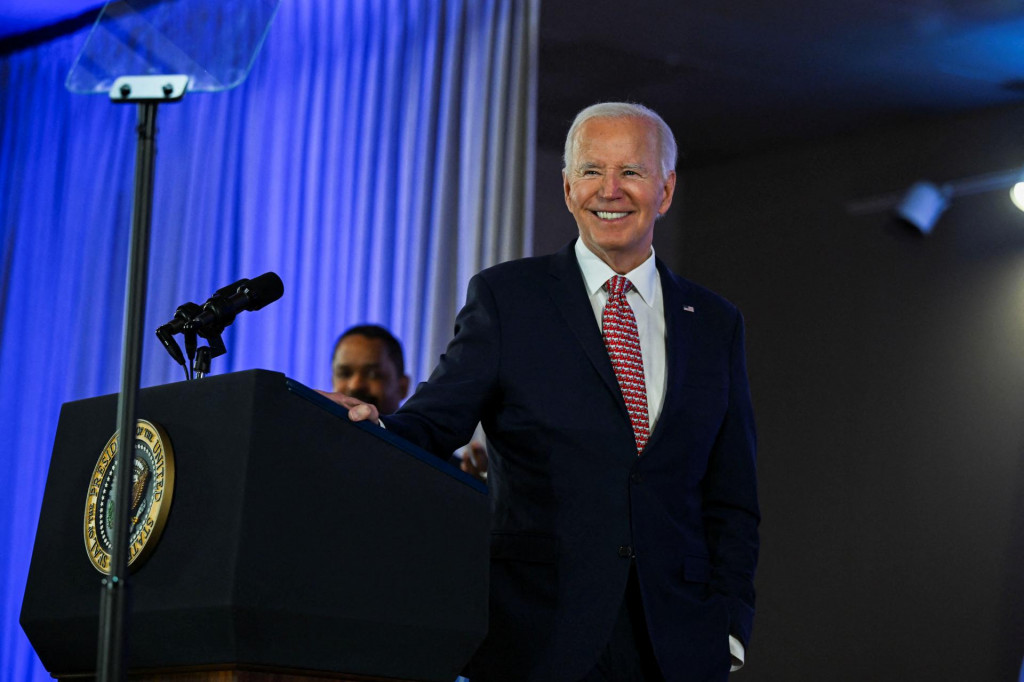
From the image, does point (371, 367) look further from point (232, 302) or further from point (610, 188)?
point (232, 302)

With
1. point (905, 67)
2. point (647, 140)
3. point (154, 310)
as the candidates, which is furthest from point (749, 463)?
point (905, 67)

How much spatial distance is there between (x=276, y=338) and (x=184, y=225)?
71 centimetres

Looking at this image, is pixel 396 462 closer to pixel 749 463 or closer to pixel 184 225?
pixel 749 463

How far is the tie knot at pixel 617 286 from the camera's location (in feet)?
6.70

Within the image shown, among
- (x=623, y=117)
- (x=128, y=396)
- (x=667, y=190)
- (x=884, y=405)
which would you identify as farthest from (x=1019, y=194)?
(x=128, y=396)

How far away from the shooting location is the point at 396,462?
4.87 feet

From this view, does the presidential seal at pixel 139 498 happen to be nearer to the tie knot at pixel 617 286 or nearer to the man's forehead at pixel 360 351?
the tie knot at pixel 617 286

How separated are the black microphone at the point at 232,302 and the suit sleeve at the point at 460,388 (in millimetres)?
241

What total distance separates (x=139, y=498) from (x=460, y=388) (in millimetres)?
570

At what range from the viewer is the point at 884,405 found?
19.6ft

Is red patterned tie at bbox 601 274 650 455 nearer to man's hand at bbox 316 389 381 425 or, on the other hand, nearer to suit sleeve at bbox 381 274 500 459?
suit sleeve at bbox 381 274 500 459

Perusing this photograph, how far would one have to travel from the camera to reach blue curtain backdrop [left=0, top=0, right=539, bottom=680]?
4.25 meters

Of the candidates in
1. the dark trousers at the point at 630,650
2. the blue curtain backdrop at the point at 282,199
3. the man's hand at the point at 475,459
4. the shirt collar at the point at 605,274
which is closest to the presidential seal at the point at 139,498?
the dark trousers at the point at 630,650

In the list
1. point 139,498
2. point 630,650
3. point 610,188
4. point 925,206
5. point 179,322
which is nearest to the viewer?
point 139,498
